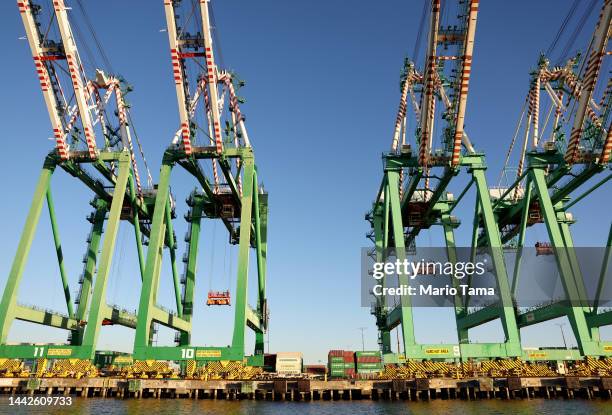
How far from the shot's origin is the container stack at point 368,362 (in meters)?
40.9

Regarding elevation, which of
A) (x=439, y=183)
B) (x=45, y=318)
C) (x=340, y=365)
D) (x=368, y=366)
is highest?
(x=439, y=183)

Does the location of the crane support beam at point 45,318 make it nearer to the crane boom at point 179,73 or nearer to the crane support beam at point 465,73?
the crane boom at point 179,73

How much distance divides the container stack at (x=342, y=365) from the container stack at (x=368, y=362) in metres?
0.53

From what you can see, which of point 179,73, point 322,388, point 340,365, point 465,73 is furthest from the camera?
point 340,365

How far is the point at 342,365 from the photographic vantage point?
41281 mm

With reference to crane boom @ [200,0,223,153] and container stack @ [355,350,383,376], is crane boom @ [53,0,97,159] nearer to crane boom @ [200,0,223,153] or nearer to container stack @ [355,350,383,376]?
crane boom @ [200,0,223,153]

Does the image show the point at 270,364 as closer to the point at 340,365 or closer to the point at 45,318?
the point at 340,365

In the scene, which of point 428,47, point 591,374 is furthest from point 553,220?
point 428,47

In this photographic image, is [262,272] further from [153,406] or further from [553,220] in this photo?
[553,220]

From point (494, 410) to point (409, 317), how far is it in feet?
32.3

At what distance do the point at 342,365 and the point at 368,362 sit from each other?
2.32 m

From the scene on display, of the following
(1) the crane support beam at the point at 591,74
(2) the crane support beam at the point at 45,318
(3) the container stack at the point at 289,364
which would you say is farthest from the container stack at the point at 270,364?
(1) the crane support beam at the point at 591,74

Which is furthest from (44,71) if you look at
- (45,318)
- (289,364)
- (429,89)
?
(289,364)

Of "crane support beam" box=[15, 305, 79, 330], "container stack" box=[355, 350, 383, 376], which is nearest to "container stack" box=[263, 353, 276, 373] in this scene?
"container stack" box=[355, 350, 383, 376]
